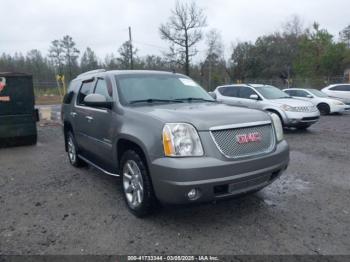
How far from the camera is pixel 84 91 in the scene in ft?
17.9

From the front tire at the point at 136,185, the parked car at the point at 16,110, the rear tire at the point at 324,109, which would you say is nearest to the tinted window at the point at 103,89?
the front tire at the point at 136,185

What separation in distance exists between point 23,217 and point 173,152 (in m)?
2.25

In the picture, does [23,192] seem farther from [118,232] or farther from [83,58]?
[83,58]

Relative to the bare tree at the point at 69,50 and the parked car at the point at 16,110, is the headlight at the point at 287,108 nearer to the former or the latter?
the parked car at the point at 16,110

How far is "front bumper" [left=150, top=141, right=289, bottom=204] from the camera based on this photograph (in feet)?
10.0

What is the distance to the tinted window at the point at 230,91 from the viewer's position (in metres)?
11.7

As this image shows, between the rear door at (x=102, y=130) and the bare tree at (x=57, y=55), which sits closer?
the rear door at (x=102, y=130)

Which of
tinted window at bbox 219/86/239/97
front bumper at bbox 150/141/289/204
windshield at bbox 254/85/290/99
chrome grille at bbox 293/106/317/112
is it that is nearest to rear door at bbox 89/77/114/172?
front bumper at bbox 150/141/289/204

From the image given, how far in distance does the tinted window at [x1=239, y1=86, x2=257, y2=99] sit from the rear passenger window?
7367 millimetres

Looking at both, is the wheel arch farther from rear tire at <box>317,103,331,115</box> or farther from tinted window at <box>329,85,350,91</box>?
tinted window at <box>329,85,350,91</box>

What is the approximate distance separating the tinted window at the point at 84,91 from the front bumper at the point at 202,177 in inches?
101

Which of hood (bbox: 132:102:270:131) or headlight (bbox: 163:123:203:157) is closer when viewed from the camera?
headlight (bbox: 163:123:203:157)

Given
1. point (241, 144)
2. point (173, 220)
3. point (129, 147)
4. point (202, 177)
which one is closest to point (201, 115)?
point (241, 144)

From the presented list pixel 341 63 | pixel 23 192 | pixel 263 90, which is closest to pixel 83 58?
pixel 341 63
